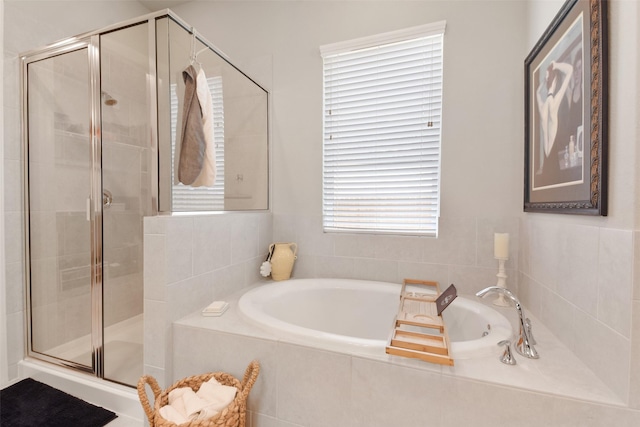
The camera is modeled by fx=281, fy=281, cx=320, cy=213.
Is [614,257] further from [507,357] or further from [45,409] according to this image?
[45,409]

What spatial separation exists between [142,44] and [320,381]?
1.77 m

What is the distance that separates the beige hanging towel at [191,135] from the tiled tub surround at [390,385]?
2.41 feet

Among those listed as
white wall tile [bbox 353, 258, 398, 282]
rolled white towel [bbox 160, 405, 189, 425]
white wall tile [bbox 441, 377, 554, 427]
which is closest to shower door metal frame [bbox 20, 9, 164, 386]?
rolled white towel [bbox 160, 405, 189, 425]

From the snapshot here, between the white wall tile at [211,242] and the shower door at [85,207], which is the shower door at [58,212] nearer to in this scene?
the shower door at [85,207]

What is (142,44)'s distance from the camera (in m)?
1.41

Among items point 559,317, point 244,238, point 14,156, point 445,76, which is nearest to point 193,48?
point 244,238

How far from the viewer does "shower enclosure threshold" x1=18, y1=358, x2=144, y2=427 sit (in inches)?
57.7

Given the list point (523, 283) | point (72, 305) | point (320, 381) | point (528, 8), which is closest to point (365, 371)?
point (320, 381)

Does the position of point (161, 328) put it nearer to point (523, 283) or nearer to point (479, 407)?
point (479, 407)

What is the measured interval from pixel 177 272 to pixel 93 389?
0.93 meters

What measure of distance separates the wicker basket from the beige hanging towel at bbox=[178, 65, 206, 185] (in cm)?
91

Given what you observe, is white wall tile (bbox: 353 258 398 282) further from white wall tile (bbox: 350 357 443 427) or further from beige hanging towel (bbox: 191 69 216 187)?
beige hanging towel (bbox: 191 69 216 187)

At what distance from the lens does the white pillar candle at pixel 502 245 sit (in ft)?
5.15

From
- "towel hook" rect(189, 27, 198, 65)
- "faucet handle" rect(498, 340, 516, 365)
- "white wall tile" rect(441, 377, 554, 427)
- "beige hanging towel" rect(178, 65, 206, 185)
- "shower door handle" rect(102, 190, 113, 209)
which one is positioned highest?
"towel hook" rect(189, 27, 198, 65)
